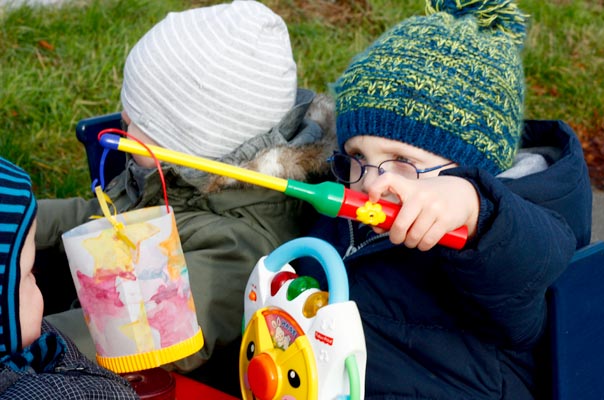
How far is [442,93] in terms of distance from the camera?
59.5 inches

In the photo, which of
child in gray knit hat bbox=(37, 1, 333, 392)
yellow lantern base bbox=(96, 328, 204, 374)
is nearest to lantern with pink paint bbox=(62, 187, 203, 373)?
yellow lantern base bbox=(96, 328, 204, 374)

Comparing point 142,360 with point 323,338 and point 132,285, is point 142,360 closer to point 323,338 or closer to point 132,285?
point 132,285

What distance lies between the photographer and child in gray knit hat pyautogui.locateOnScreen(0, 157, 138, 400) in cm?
109

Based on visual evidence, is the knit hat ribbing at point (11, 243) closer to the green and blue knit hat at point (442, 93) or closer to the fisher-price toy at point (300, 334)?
the fisher-price toy at point (300, 334)

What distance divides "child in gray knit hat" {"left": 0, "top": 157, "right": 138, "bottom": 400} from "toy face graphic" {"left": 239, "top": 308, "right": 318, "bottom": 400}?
20cm

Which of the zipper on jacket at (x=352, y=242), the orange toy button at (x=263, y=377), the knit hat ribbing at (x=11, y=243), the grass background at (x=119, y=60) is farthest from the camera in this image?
the grass background at (x=119, y=60)

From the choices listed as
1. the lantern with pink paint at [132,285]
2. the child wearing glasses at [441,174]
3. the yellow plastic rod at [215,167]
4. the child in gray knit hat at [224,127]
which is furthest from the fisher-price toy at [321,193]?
the child in gray knit hat at [224,127]

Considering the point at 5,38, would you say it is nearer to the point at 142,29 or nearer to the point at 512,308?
the point at 142,29

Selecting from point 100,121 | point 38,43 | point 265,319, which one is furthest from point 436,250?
point 38,43

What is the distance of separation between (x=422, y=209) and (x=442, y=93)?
42 centimetres

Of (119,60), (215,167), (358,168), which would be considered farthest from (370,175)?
(119,60)

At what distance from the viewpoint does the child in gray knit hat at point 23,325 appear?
3.56ft

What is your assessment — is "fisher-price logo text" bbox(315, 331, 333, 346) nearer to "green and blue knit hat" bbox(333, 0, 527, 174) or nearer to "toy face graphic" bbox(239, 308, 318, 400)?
"toy face graphic" bbox(239, 308, 318, 400)

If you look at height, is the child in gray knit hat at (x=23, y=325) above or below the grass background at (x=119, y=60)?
above
